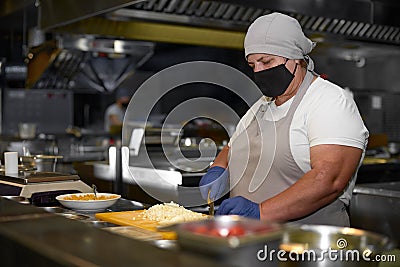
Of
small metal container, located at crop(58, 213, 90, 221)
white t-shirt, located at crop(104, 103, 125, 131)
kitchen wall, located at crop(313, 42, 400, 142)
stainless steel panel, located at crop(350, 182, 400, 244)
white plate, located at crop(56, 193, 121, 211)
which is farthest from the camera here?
white t-shirt, located at crop(104, 103, 125, 131)

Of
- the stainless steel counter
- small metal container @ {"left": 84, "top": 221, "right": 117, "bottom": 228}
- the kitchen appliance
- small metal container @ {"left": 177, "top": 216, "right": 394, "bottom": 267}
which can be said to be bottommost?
small metal container @ {"left": 84, "top": 221, "right": 117, "bottom": 228}

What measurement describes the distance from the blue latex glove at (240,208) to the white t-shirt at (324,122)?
1.30 feet

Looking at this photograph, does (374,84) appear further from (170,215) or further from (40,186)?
(170,215)

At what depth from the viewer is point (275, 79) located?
8.24 ft

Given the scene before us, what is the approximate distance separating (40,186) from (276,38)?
1.21 m

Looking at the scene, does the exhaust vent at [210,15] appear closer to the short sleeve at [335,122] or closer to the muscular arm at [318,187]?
the short sleeve at [335,122]

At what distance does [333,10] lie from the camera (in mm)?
4707

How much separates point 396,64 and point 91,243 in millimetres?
7774

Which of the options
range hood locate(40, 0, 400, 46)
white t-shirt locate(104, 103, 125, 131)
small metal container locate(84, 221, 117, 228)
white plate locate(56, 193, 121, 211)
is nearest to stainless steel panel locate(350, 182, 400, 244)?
range hood locate(40, 0, 400, 46)

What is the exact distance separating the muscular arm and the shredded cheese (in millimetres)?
274

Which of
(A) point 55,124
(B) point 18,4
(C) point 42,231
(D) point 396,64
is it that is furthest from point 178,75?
(C) point 42,231

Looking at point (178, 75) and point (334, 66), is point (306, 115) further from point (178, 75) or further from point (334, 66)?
point (178, 75)

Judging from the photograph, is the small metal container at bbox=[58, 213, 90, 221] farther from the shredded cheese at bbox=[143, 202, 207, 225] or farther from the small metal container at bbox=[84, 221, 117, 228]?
the shredded cheese at bbox=[143, 202, 207, 225]

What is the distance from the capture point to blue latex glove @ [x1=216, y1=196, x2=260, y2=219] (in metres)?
2.11
